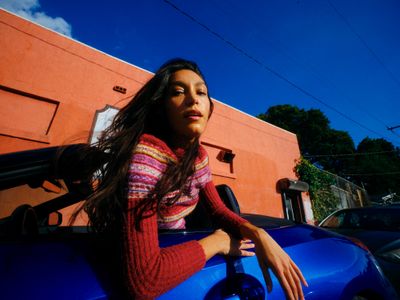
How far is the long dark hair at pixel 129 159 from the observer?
805 millimetres

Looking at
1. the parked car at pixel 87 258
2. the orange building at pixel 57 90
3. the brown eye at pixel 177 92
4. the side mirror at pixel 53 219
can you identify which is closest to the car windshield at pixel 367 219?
the parked car at pixel 87 258


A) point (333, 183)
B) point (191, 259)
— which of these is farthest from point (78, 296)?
point (333, 183)

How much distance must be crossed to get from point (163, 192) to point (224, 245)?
1.08 feet

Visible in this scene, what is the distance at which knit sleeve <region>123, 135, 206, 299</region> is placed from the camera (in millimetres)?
656

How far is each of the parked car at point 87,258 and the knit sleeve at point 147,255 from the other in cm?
6

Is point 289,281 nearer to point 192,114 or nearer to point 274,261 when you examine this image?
point 274,261

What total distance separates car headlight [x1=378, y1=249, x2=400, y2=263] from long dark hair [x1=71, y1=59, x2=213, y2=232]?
281 cm

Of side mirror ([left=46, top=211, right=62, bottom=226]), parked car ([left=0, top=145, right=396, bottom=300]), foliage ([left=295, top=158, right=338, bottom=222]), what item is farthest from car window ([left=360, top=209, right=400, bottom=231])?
foliage ([left=295, top=158, right=338, bottom=222])

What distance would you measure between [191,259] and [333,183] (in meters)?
15.2

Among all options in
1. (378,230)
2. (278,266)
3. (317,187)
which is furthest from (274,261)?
(317,187)

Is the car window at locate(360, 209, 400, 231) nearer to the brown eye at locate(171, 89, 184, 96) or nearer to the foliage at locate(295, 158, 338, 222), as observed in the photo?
the brown eye at locate(171, 89, 184, 96)

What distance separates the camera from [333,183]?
44.3 ft

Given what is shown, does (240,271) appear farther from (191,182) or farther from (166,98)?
(166,98)

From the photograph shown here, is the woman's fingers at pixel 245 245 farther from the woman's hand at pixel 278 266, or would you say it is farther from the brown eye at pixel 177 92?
the brown eye at pixel 177 92
